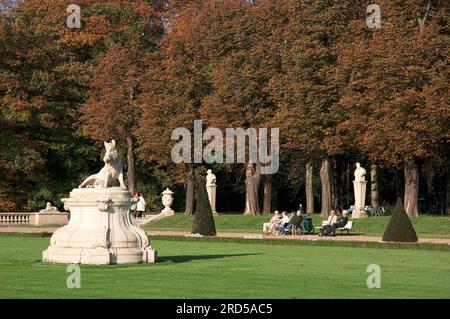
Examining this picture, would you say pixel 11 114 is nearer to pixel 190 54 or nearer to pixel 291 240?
pixel 190 54

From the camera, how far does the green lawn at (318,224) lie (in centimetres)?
4869

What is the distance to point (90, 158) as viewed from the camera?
7194 cm

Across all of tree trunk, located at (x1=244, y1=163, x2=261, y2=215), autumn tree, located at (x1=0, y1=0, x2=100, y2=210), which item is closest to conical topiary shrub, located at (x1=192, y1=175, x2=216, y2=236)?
tree trunk, located at (x1=244, y1=163, x2=261, y2=215)

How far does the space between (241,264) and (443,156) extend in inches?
1286

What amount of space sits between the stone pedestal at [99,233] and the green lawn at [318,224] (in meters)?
20.6

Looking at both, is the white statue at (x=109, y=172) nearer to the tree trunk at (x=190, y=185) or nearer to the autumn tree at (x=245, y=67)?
the autumn tree at (x=245, y=67)

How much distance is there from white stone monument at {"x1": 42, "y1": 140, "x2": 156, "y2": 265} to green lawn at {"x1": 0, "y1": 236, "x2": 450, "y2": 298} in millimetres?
590

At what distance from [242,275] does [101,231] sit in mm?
4658

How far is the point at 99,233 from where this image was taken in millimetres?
28312

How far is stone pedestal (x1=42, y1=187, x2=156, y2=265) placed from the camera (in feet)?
92.7

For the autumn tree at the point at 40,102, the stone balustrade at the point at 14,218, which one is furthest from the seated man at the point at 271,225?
the autumn tree at the point at 40,102

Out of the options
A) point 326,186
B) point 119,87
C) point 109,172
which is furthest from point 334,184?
point 109,172

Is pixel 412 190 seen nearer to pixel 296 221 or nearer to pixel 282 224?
pixel 282 224

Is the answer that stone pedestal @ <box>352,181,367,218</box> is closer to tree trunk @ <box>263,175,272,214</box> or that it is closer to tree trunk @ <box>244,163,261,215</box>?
tree trunk @ <box>244,163,261,215</box>
